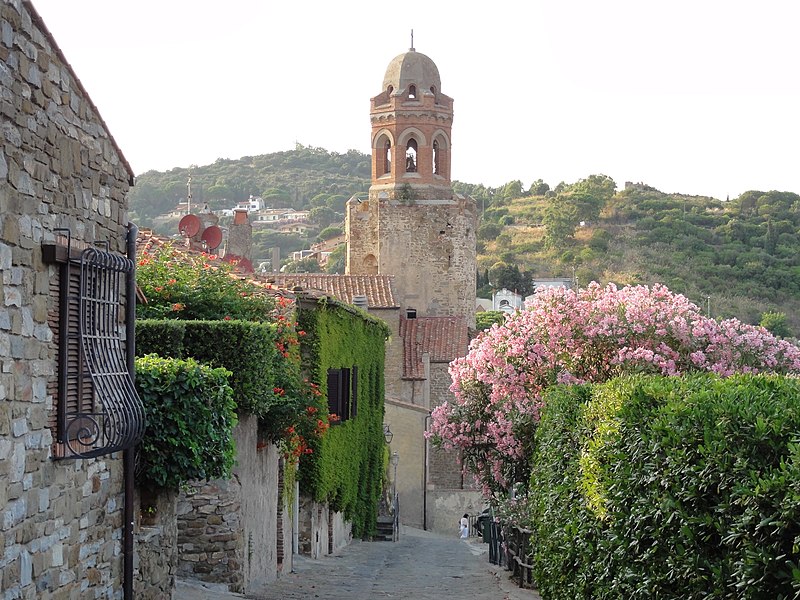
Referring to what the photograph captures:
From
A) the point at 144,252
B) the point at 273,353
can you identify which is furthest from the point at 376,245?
the point at 273,353

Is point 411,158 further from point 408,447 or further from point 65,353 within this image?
point 65,353

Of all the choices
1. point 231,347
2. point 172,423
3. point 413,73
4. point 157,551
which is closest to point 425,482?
point 413,73

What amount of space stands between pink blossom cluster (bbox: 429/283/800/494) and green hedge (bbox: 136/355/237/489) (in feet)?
38.3

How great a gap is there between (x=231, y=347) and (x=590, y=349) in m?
10.0

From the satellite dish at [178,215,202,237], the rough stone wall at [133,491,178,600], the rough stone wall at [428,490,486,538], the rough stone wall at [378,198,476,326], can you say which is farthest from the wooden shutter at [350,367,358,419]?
the rough stone wall at [378,198,476,326]

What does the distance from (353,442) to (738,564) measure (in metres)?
21.0

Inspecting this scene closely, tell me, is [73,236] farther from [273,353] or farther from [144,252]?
[144,252]

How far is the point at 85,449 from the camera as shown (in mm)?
9602

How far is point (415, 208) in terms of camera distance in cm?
5378

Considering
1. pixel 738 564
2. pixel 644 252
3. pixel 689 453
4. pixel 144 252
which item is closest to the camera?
pixel 738 564

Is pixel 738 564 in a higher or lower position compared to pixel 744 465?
lower

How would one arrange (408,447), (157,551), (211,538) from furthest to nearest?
(408,447), (211,538), (157,551)

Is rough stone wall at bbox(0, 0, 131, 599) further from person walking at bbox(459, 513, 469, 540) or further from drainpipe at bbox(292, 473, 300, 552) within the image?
person walking at bbox(459, 513, 469, 540)

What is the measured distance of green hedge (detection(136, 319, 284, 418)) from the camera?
1416 cm
